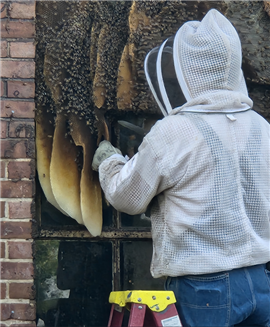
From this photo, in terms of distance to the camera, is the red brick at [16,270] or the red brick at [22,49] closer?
the red brick at [16,270]

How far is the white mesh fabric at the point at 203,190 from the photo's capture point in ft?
6.88

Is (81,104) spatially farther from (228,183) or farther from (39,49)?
(228,183)

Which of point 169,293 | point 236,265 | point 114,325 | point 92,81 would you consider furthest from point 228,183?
point 92,81

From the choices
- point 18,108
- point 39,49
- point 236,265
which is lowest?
point 236,265

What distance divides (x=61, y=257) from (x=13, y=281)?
375 millimetres

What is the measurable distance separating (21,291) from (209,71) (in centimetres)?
163

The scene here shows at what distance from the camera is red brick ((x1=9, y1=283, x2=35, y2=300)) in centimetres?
258

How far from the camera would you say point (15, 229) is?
2613 millimetres

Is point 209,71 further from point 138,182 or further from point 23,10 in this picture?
point 23,10

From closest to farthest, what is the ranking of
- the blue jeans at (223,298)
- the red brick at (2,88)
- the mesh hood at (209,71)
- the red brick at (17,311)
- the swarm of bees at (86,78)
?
the blue jeans at (223,298), the mesh hood at (209,71), the red brick at (17,311), the red brick at (2,88), the swarm of bees at (86,78)

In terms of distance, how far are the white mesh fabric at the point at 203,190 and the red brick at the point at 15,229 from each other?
708 mm

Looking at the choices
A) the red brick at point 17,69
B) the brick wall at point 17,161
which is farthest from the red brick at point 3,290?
the red brick at point 17,69

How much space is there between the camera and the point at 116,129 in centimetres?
297

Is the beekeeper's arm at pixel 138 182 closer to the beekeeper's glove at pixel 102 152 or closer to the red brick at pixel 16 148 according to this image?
the beekeeper's glove at pixel 102 152
